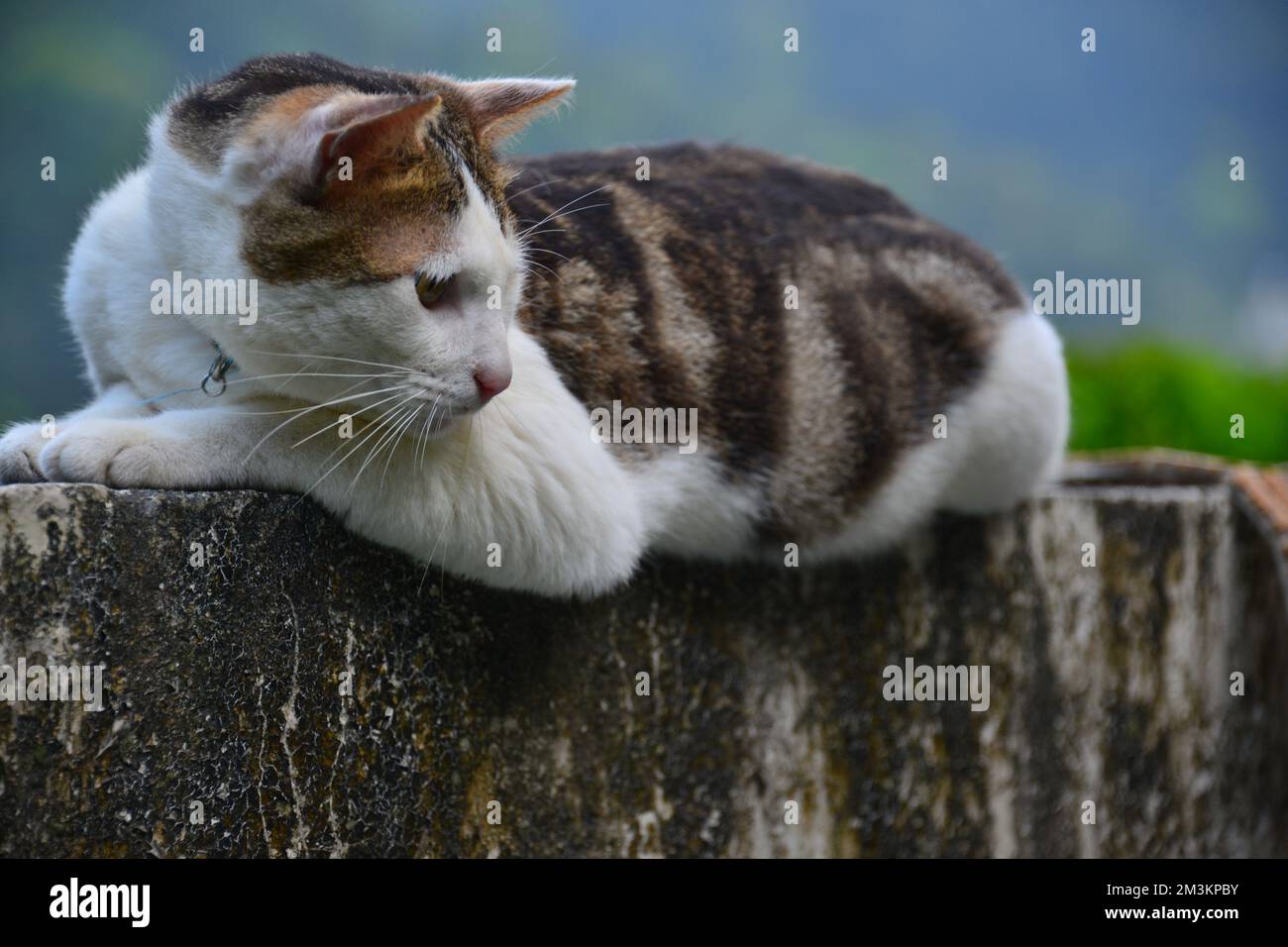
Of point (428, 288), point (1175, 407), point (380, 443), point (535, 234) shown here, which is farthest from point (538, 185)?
point (1175, 407)

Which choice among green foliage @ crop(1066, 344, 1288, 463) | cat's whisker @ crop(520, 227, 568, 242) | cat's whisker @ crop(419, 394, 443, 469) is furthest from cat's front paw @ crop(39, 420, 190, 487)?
green foliage @ crop(1066, 344, 1288, 463)

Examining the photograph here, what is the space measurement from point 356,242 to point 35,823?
3.37ft

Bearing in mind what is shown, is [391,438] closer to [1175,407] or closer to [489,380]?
[489,380]

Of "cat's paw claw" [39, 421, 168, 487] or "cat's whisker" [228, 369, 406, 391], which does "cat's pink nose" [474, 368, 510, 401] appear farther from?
"cat's paw claw" [39, 421, 168, 487]

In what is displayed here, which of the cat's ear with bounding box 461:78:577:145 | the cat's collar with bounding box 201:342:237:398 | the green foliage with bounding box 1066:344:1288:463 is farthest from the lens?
the green foliage with bounding box 1066:344:1288:463

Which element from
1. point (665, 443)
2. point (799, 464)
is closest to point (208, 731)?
point (665, 443)

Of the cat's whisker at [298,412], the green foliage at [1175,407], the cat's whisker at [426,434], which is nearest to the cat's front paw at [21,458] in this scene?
the cat's whisker at [298,412]

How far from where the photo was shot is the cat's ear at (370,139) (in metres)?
1.79

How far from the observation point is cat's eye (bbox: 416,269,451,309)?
1.92 meters

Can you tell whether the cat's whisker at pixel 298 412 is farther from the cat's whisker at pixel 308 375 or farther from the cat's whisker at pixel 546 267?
the cat's whisker at pixel 546 267

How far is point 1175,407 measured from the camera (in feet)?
20.3

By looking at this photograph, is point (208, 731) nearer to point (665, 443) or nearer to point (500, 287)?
point (500, 287)

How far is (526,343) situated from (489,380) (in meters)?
0.46
